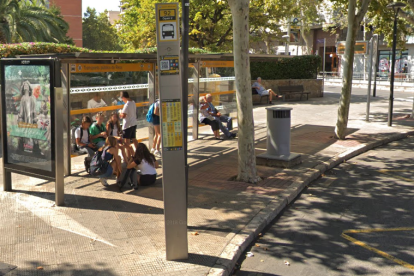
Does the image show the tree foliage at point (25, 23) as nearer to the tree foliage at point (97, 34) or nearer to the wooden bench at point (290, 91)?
the wooden bench at point (290, 91)

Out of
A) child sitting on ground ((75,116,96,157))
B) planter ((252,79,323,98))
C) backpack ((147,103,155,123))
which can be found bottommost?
child sitting on ground ((75,116,96,157))

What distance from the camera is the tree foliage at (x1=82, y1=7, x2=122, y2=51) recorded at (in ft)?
206

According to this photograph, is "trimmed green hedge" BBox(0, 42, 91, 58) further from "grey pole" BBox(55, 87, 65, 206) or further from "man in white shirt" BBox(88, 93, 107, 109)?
"grey pole" BBox(55, 87, 65, 206)

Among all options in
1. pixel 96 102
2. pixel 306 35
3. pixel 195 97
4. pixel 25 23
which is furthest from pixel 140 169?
pixel 306 35

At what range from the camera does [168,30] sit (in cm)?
513

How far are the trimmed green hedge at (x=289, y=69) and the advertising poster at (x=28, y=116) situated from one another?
17410 mm

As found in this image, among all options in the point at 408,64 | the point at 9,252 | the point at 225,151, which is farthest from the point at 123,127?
the point at 408,64

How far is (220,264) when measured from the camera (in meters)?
5.34

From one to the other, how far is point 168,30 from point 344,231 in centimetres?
371

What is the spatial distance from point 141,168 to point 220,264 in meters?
3.41

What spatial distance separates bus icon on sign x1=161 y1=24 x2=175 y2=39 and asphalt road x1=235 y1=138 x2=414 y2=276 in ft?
9.22

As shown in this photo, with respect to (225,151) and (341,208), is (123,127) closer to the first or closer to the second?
(225,151)

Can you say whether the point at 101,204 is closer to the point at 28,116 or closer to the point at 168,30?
the point at 28,116

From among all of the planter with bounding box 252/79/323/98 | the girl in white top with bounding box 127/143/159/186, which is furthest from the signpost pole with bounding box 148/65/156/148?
the planter with bounding box 252/79/323/98
